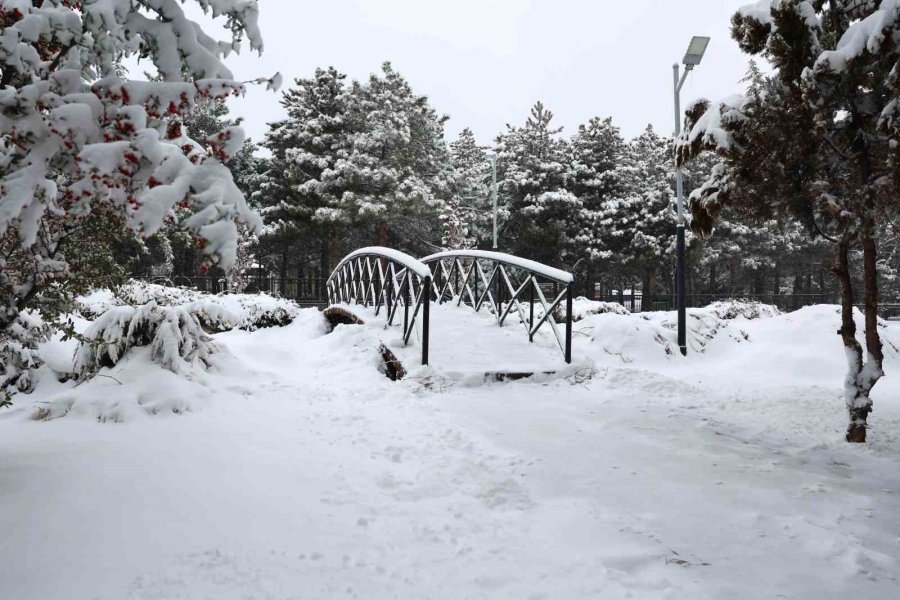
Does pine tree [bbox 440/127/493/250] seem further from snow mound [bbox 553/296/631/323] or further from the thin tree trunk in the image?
the thin tree trunk

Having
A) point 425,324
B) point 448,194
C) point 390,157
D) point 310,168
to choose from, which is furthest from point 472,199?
point 425,324

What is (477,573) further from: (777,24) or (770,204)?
(777,24)

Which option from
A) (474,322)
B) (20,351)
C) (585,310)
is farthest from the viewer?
(585,310)

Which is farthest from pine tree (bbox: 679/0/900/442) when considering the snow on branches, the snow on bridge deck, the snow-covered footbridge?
the snow on branches

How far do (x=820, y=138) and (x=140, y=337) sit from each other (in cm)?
650

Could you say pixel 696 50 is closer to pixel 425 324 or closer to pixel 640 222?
pixel 425 324

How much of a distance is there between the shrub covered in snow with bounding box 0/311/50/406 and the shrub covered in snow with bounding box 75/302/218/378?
444 mm

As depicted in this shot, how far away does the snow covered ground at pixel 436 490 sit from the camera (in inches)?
101

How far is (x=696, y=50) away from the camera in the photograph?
10680 mm

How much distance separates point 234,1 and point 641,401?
18.3 feet

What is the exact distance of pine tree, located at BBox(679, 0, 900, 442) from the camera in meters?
4.38

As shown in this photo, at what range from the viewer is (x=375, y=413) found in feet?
19.2

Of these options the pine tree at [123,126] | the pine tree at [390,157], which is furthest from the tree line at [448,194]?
the pine tree at [123,126]

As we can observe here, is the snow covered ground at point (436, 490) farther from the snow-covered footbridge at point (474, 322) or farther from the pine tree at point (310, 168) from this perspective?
the pine tree at point (310, 168)
